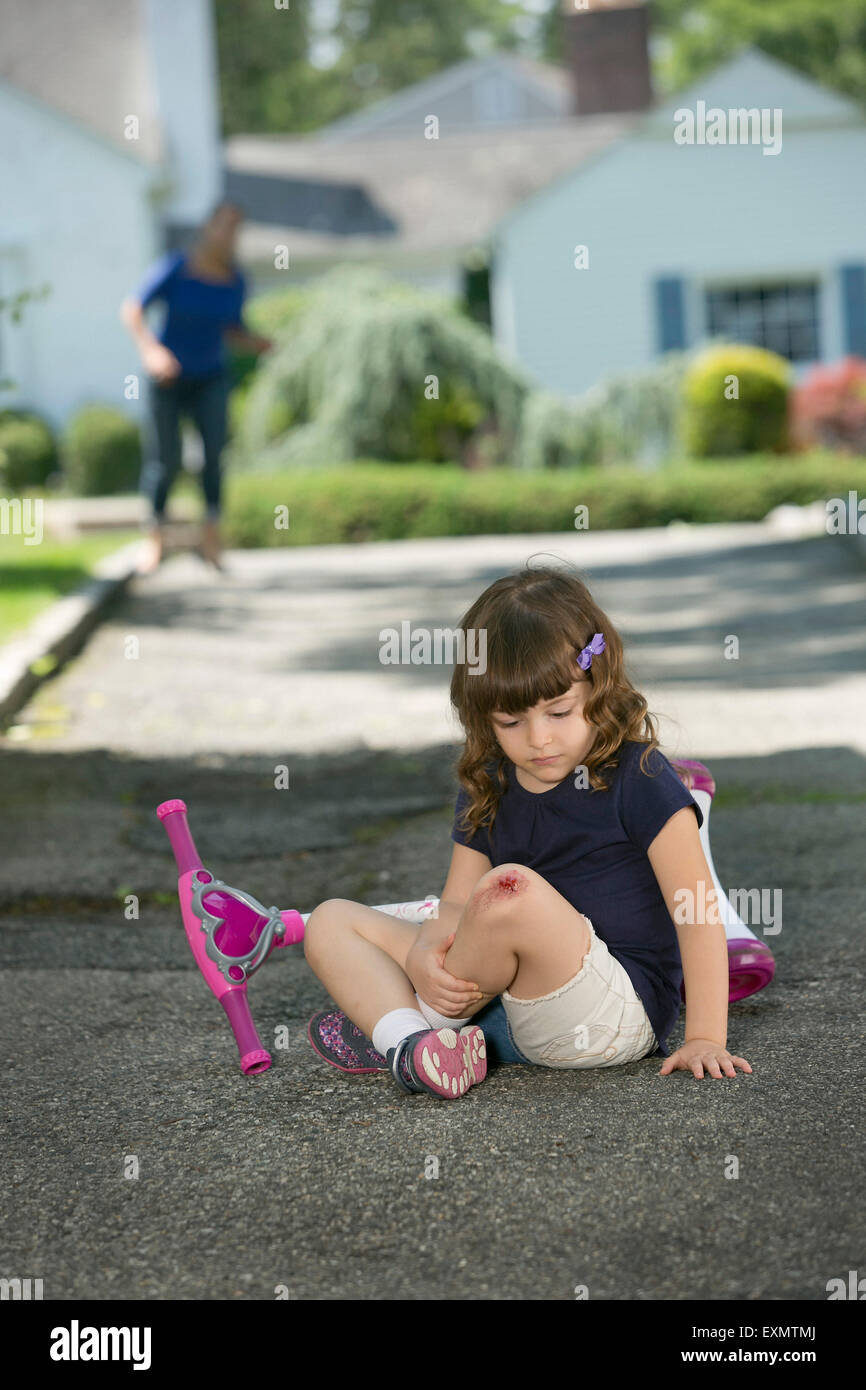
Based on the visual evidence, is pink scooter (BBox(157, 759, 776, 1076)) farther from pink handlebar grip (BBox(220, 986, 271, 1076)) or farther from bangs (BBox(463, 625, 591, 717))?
bangs (BBox(463, 625, 591, 717))

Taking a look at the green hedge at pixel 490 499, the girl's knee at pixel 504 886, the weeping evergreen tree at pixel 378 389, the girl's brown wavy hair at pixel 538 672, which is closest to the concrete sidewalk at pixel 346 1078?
the girl's knee at pixel 504 886

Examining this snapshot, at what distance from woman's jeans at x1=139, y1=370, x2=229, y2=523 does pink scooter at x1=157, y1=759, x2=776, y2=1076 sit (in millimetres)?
6518

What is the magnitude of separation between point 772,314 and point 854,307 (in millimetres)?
1125

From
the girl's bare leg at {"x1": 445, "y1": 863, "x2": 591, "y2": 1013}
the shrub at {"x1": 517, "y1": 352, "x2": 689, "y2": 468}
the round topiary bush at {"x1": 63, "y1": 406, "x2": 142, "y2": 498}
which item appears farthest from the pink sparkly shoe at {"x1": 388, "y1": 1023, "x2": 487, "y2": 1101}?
the round topiary bush at {"x1": 63, "y1": 406, "x2": 142, "y2": 498}

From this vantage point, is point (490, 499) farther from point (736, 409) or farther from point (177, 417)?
point (177, 417)

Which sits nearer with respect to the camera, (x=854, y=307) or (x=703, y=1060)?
(x=703, y=1060)

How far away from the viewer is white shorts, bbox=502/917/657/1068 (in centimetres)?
276

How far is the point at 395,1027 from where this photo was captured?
2.84m

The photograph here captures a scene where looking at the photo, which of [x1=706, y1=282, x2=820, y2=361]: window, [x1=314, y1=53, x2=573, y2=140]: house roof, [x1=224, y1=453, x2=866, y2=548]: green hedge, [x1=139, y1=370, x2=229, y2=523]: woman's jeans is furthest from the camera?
[x1=314, y1=53, x2=573, y2=140]: house roof

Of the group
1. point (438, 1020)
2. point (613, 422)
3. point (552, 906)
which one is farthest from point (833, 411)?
point (552, 906)

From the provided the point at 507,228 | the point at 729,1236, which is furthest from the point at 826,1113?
the point at 507,228

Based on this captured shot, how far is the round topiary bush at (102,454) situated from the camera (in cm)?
1938

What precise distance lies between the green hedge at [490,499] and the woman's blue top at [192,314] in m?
6.27
